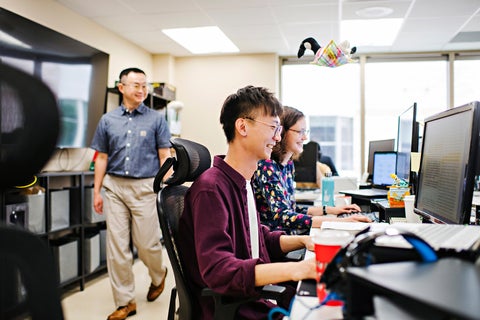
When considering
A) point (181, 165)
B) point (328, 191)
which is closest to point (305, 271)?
point (181, 165)

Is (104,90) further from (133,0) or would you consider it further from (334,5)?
(334,5)

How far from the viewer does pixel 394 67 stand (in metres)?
5.90

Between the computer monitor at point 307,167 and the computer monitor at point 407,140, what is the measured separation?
4.92 feet

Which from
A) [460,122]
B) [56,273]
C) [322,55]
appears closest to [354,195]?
[322,55]

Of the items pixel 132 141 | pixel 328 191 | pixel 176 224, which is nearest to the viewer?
pixel 176 224

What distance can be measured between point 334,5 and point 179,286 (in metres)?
3.35

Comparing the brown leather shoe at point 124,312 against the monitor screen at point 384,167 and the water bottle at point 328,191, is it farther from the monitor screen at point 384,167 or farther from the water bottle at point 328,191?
the monitor screen at point 384,167

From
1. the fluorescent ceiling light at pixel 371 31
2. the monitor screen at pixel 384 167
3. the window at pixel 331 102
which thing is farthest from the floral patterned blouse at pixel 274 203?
the window at pixel 331 102

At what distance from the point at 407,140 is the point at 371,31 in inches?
118

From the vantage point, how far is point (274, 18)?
4254mm

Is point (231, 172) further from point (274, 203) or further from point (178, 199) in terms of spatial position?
point (274, 203)

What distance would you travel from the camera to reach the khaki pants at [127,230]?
111 inches

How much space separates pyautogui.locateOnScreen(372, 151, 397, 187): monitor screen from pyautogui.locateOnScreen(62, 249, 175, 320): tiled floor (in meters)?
1.75

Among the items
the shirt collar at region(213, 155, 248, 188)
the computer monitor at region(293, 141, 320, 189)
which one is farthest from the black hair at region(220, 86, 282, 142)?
the computer monitor at region(293, 141, 320, 189)
